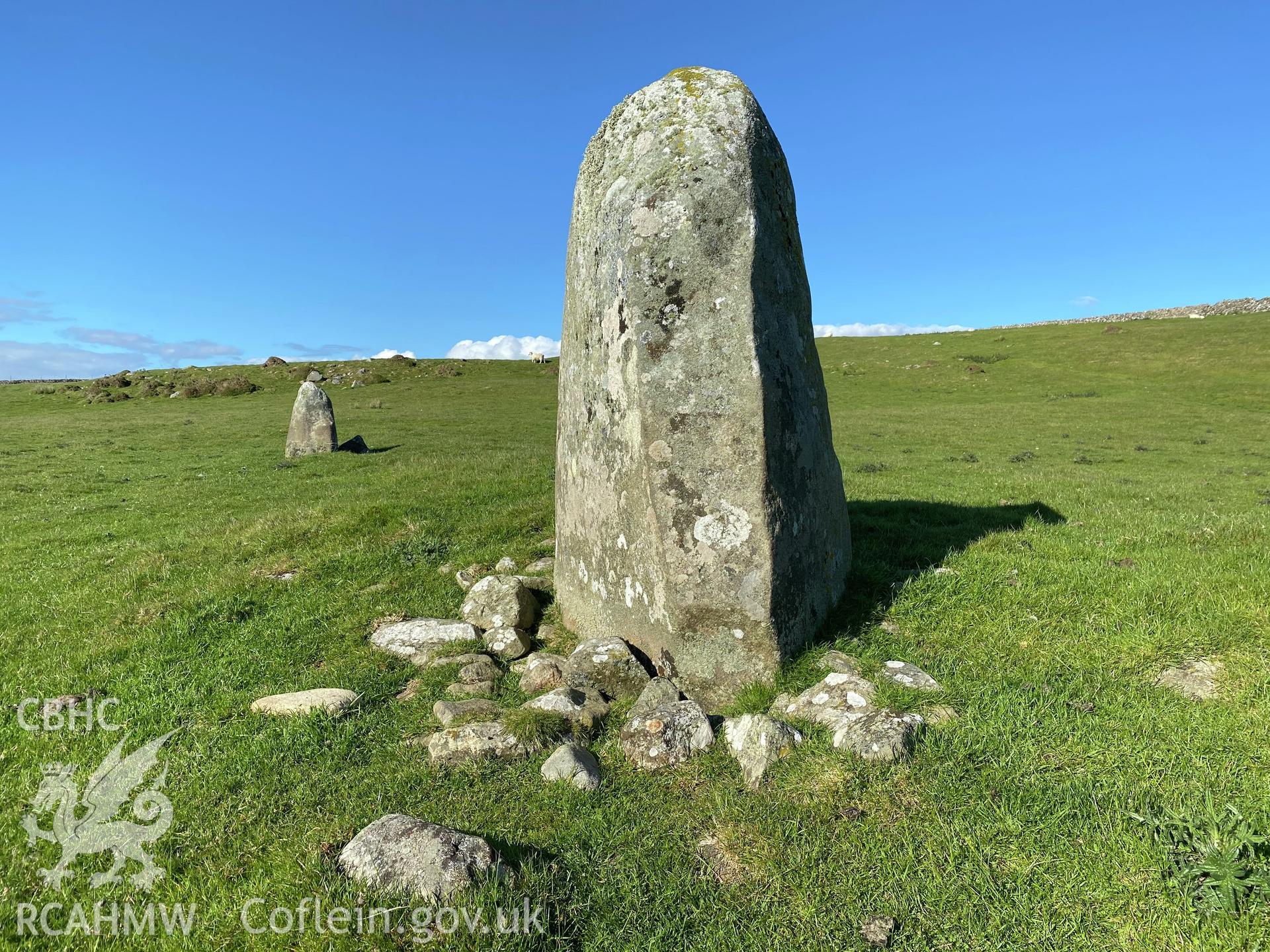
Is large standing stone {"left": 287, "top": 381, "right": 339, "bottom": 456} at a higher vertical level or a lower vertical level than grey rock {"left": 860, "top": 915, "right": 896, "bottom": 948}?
higher

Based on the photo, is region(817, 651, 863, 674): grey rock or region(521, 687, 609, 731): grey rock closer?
region(521, 687, 609, 731): grey rock

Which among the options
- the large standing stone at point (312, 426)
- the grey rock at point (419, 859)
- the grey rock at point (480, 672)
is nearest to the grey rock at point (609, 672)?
the grey rock at point (480, 672)

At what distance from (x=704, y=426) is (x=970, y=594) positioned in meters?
3.33

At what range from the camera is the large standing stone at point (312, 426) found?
80.1ft

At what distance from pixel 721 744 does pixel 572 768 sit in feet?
3.71

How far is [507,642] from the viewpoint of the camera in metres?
7.15

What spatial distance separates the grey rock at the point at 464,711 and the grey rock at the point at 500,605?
148 centimetres

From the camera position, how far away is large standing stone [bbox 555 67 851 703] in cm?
593

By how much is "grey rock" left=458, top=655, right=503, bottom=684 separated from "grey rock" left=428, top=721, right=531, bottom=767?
1.11 meters

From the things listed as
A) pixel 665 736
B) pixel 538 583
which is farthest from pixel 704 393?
pixel 538 583

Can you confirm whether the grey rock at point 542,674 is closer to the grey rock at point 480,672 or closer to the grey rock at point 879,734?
the grey rock at point 480,672

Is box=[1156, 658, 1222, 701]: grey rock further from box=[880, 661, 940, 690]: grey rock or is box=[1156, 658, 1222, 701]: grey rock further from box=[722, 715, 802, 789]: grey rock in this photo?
Answer: box=[722, 715, 802, 789]: grey rock

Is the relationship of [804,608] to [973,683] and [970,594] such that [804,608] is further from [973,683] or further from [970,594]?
[970,594]

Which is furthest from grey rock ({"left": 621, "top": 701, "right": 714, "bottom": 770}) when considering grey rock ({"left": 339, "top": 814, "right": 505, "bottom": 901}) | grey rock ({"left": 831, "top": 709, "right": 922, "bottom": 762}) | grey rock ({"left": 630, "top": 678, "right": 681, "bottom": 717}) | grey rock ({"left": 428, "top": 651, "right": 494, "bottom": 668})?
grey rock ({"left": 428, "top": 651, "right": 494, "bottom": 668})
